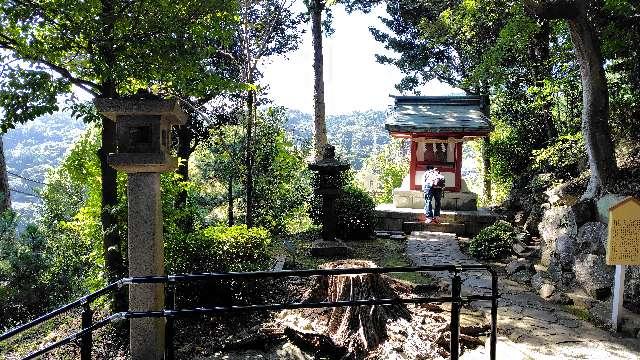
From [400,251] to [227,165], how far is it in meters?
6.45

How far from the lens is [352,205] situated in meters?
13.2

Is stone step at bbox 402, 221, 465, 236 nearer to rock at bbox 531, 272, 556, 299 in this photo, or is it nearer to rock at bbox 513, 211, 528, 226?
rock at bbox 513, 211, 528, 226

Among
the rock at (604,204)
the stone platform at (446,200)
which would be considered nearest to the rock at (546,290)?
the rock at (604,204)

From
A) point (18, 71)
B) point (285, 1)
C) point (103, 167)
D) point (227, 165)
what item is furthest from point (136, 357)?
point (285, 1)

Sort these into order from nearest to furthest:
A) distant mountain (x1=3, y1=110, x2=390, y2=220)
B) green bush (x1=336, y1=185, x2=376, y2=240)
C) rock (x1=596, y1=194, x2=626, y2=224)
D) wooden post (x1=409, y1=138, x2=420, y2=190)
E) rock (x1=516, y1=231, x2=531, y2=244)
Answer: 1. rock (x1=596, y1=194, x2=626, y2=224)
2. rock (x1=516, y1=231, x2=531, y2=244)
3. green bush (x1=336, y1=185, x2=376, y2=240)
4. wooden post (x1=409, y1=138, x2=420, y2=190)
5. distant mountain (x1=3, y1=110, x2=390, y2=220)

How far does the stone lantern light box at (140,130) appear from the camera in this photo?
→ 4836 millimetres

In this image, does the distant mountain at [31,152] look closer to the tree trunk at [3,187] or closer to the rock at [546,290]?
the tree trunk at [3,187]

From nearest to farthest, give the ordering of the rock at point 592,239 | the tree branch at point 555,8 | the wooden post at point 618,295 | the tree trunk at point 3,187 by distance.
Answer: the wooden post at point 618,295
the rock at point 592,239
the tree branch at point 555,8
the tree trunk at point 3,187

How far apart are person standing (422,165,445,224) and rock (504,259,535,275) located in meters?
4.43

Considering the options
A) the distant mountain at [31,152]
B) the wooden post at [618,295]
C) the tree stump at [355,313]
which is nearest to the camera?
the tree stump at [355,313]

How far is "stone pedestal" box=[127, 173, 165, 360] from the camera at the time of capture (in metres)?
4.93

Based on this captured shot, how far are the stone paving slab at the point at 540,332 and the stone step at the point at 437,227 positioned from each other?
16.8 ft

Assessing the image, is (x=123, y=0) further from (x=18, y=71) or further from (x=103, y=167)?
(x=103, y=167)

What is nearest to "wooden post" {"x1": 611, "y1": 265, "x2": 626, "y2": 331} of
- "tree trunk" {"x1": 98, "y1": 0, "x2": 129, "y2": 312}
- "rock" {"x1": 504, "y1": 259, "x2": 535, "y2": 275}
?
"rock" {"x1": 504, "y1": 259, "x2": 535, "y2": 275}
